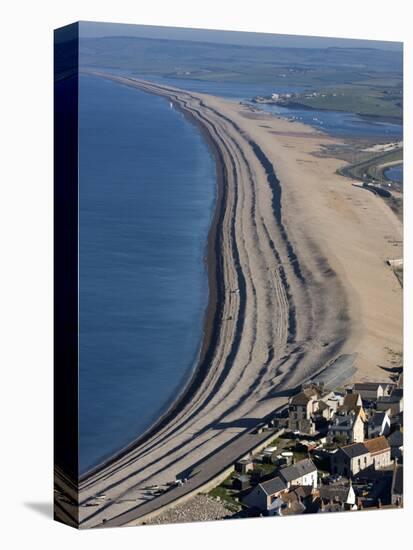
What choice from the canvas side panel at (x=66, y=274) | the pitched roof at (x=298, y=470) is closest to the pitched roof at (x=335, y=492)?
the pitched roof at (x=298, y=470)

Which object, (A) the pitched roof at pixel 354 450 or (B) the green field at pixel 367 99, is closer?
Result: (A) the pitched roof at pixel 354 450

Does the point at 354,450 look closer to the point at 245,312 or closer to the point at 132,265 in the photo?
the point at 245,312

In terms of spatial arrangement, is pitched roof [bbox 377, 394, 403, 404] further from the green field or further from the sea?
the green field

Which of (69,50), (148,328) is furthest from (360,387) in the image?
(69,50)

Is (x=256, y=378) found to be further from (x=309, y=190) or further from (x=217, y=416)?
(x=309, y=190)

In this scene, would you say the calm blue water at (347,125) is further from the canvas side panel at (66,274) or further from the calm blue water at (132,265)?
the canvas side panel at (66,274)

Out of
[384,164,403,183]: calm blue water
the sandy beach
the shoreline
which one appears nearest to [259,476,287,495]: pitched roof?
the sandy beach

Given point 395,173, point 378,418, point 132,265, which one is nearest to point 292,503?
point 378,418
